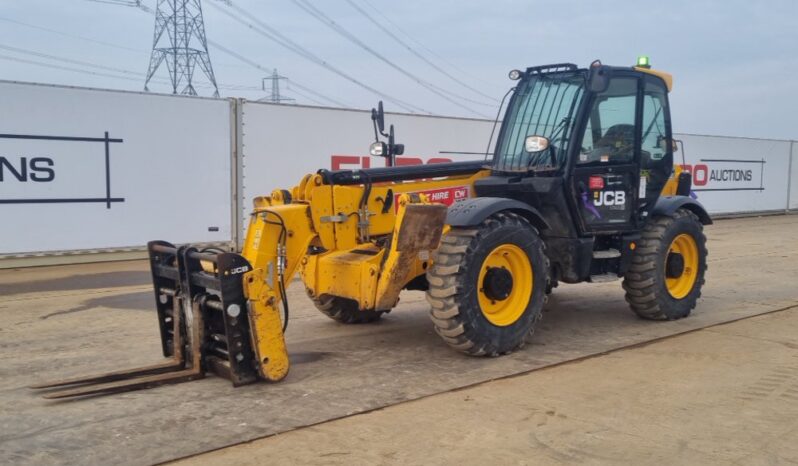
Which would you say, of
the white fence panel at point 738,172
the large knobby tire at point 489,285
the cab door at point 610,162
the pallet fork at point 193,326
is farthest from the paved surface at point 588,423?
the white fence panel at point 738,172

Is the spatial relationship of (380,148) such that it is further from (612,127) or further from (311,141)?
(311,141)

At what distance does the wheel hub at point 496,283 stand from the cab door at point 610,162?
125 centimetres

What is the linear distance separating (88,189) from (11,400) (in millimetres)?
7892

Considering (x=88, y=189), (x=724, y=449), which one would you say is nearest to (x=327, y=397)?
(x=724, y=449)

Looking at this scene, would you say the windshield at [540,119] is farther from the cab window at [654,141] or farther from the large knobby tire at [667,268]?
the large knobby tire at [667,268]

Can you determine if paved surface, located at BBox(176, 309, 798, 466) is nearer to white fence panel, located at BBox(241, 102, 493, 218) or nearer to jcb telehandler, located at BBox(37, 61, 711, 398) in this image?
jcb telehandler, located at BBox(37, 61, 711, 398)

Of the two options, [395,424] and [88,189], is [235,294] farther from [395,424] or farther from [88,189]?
[88,189]

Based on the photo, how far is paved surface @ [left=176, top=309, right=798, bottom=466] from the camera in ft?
13.1

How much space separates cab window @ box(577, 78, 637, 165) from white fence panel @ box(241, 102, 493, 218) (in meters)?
8.05

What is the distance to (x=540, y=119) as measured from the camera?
6.99 metres

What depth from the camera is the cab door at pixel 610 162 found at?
268 inches

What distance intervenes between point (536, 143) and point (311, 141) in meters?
8.66

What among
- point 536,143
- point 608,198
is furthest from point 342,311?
point 608,198

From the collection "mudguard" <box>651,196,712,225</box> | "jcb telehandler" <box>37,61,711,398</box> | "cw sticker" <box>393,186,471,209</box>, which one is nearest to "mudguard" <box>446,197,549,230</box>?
"jcb telehandler" <box>37,61,711,398</box>
